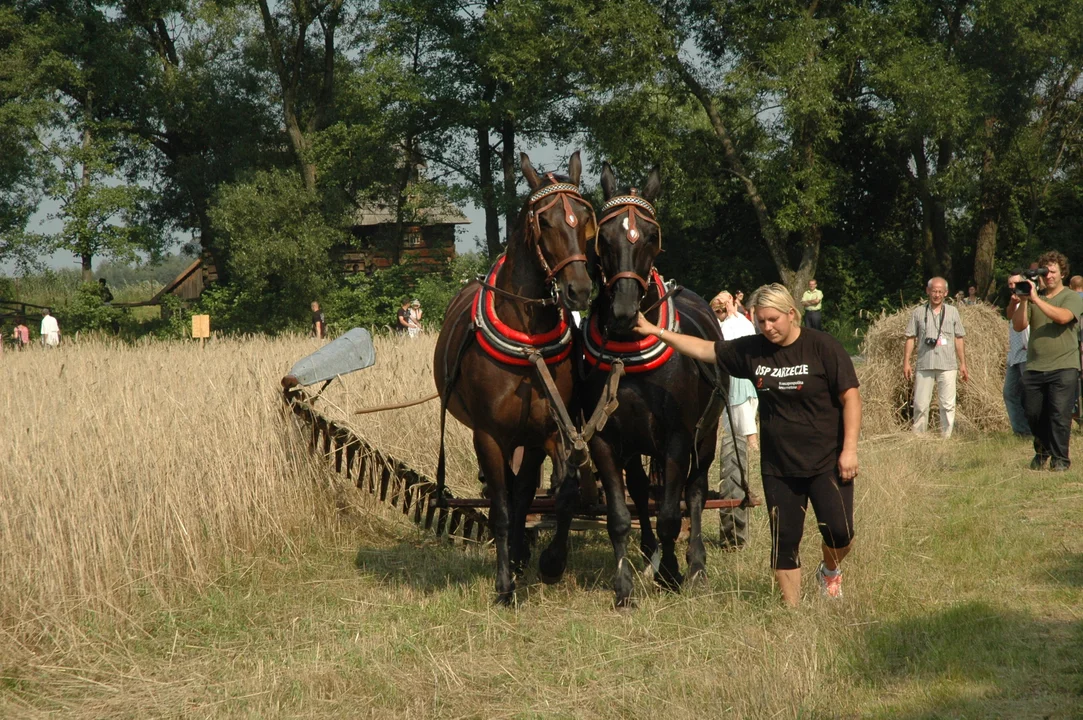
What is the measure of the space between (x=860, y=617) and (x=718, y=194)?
2388 centimetres

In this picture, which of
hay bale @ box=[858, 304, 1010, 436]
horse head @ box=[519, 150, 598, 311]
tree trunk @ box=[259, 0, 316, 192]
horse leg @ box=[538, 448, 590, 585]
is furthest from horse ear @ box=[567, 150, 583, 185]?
tree trunk @ box=[259, 0, 316, 192]

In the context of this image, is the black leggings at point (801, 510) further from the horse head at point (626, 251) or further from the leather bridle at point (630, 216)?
the leather bridle at point (630, 216)

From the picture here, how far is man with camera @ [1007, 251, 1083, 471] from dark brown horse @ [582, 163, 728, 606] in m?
4.66

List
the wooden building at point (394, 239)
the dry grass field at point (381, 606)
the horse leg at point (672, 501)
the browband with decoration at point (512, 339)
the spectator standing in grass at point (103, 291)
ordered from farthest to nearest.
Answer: the wooden building at point (394, 239) → the spectator standing in grass at point (103, 291) → the horse leg at point (672, 501) → the browband with decoration at point (512, 339) → the dry grass field at point (381, 606)

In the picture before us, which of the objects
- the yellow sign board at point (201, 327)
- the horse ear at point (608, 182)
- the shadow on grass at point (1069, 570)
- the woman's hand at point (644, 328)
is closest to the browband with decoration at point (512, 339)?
the woman's hand at point (644, 328)

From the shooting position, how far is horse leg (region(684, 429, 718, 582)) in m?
5.85

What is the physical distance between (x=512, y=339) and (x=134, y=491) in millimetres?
2211

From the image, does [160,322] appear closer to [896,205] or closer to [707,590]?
[896,205]

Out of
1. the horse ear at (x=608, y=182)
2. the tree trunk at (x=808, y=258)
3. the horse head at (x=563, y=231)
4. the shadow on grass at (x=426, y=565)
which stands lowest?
the shadow on grass at (x=426, y=565)

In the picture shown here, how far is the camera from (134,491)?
5.77 m

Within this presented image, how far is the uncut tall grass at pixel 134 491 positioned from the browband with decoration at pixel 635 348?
2.42m

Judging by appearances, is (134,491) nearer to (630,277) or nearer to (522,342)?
(522,342)

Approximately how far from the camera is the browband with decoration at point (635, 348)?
5391mm

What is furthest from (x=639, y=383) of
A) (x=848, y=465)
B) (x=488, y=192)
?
(x=488, y=192)
